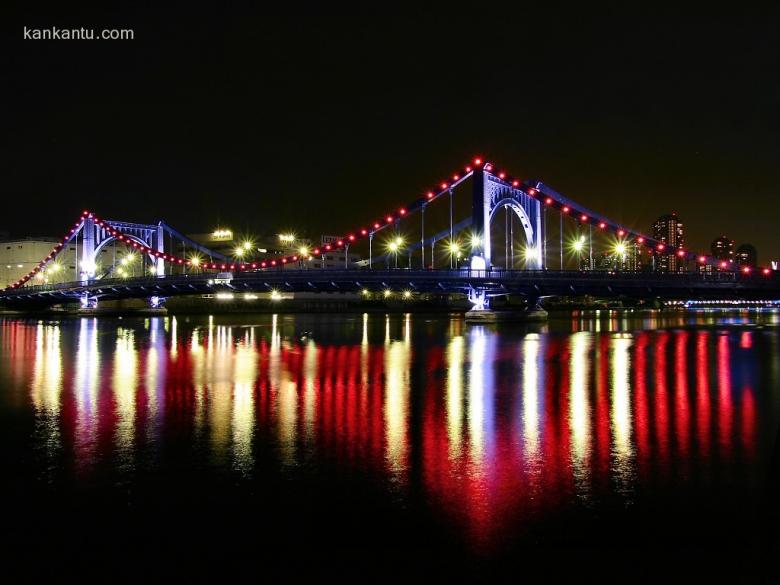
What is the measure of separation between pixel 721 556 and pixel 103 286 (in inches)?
3391

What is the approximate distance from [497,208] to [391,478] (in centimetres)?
6210

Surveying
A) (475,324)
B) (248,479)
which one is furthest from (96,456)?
(475,324)

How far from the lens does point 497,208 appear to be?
69875 millimetres

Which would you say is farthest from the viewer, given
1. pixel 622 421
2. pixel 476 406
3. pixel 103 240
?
pixel 103 240

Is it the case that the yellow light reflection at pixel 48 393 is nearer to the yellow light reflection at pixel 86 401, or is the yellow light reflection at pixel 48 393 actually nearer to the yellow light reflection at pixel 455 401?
the yellow light reflection at pixel 86 401

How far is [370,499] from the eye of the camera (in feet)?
28.2

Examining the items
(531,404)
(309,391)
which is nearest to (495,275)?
(309,391)

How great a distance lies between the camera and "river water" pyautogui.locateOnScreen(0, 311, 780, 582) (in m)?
6.82

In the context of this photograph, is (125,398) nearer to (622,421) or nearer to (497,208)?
(622,421)

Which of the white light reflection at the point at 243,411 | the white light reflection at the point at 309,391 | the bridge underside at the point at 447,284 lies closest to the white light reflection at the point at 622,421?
the white light reflection at the point at 309,391

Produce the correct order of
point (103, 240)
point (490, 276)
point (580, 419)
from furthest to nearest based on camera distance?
point (103, 240), point (490, 276), point (580, 419)

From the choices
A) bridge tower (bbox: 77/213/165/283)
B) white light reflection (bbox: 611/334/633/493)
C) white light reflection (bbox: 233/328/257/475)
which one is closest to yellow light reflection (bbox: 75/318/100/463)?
white light reflection (bbox: 233/328/257/475)

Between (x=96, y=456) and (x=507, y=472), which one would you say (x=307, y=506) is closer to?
(x=507, y=472)

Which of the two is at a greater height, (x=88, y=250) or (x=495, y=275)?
(x=88, y=250)
